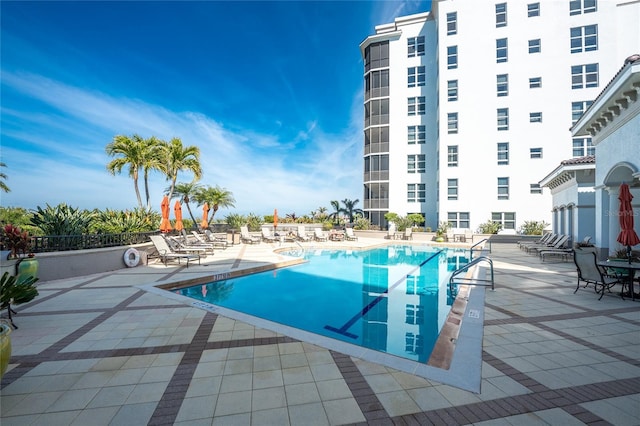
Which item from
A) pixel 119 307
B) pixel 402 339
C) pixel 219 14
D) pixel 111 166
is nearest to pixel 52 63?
pixel 219 14

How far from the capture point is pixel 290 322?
6082 millimetres

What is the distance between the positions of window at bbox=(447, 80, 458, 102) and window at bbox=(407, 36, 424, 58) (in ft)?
17.8

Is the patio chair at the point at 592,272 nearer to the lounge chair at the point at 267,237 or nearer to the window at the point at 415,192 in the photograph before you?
the lounge chair at the point at 267,237

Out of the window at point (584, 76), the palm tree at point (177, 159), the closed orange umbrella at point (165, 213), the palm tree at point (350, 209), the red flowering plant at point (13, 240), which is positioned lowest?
the red flowering plant at point (13, 240)

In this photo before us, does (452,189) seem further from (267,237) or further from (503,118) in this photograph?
(267,237)

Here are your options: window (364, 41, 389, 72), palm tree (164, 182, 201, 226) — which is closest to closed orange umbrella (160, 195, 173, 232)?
palm tree (164, 182, 201, 226)

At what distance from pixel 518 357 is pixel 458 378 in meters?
1.15

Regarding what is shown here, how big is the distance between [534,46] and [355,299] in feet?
89.3

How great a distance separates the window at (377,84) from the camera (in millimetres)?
28078

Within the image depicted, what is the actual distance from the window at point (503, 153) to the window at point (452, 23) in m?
10.8

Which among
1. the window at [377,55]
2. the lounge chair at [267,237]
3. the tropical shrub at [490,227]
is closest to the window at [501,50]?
the window at [377,55]

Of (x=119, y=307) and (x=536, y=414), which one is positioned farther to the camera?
(x=119, y=307)

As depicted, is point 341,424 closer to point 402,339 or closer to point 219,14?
point 402,339

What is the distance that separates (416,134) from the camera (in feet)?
90.0
